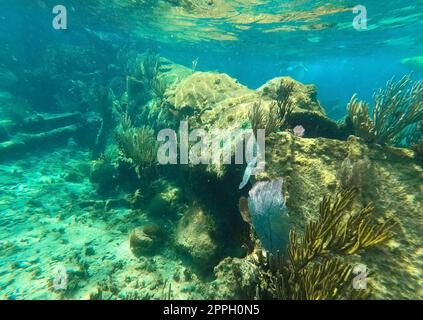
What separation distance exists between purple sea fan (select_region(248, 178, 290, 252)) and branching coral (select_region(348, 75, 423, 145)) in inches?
121

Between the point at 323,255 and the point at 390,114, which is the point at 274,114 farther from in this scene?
the point at 323,255

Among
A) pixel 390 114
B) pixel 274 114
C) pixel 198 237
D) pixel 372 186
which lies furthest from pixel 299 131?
pixel 198 237

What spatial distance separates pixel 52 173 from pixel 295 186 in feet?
34.7

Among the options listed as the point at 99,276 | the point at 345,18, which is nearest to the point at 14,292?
the point at 99,276

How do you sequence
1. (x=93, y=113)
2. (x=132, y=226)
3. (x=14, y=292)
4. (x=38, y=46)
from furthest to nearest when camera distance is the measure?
1. (x=38, y=46)
2. (x=93, y=113)
3. (x=132, y=226)
4. (x=14, y=292)

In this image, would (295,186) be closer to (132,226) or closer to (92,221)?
(132,226)

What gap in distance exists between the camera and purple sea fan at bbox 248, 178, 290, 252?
13.3 ft

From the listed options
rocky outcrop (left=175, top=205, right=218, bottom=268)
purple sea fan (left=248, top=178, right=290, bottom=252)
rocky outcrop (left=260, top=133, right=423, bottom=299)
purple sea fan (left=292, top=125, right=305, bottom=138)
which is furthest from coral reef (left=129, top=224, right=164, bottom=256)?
purple sea fan (left=292, top=125, right=305, bottom=138)

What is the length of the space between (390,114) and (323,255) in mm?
3727

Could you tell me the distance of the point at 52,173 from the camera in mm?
11789

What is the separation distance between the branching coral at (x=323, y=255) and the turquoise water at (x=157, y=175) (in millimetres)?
345

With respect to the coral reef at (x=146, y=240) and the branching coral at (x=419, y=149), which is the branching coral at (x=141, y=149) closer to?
the coral reef at (x=146, y=240)

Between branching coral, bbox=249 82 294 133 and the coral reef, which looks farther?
the coral reef

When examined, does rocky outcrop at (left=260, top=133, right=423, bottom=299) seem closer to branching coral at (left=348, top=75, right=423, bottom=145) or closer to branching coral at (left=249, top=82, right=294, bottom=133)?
branching coral at (left=348, top=75, right=423, bottom=145)
